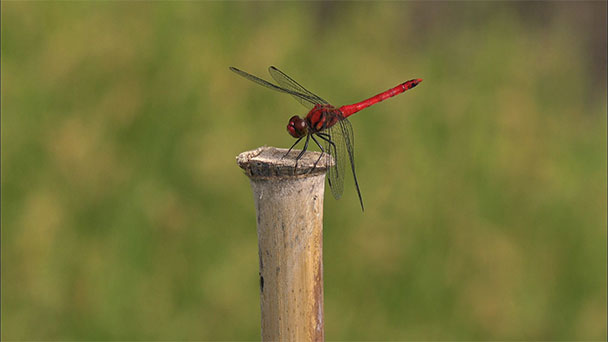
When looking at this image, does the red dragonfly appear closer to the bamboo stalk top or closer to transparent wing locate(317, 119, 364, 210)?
transparent wing locate(317, 119, 364, 210)

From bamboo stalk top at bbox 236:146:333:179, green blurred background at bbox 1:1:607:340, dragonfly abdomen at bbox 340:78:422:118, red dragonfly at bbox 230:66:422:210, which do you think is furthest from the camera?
green blurred background at bbox 1:1:607:340

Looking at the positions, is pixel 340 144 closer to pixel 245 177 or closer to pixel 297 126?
pixel 297 126

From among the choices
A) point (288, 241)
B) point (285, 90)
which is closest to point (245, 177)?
point (285, 90)

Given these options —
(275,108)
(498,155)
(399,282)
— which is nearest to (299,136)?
(275,108)

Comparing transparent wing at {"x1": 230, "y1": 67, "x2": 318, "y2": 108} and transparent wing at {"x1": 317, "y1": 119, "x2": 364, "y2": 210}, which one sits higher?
transparent wing at {"x1": 230, "y1": 67, "x2": 318, "y2": 108}

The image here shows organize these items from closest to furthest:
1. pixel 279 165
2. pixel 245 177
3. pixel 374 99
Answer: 1. pixel 279 165
2. pixel 374 99
3. pixel 245 177

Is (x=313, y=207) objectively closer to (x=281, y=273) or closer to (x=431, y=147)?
(x=281, y=273)

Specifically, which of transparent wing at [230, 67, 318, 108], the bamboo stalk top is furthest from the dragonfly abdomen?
the bamboo stalk top

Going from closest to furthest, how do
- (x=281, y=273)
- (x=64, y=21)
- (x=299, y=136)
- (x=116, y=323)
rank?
(x=281, y=273) < (x=299, y=136) < (x=116, y=323) < (x=64, y=21)
